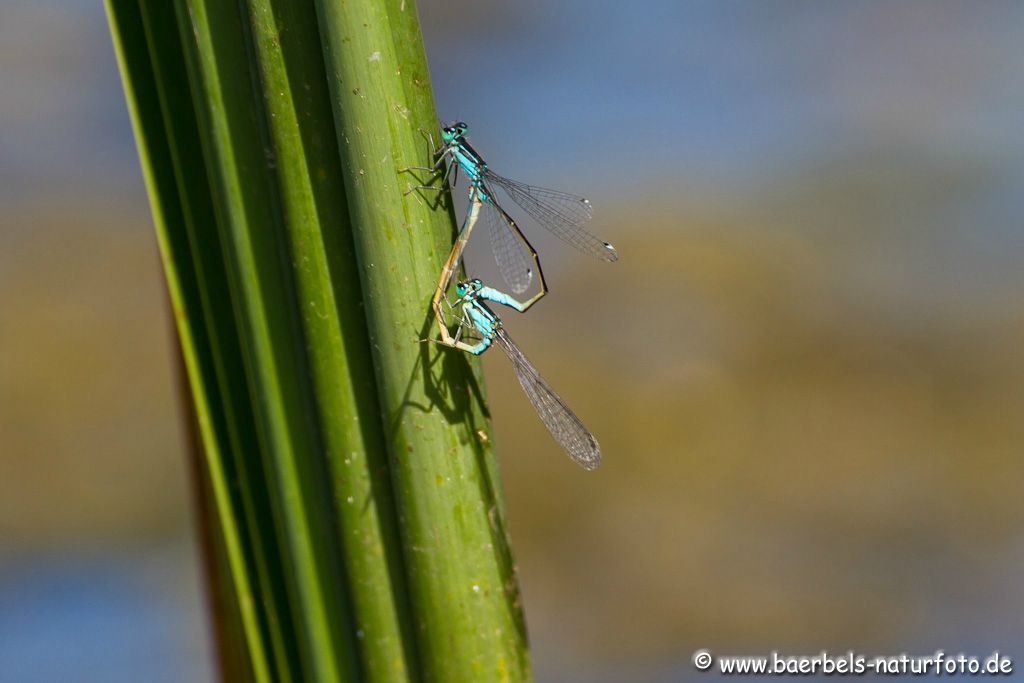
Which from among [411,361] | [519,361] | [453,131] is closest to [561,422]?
[519,361]

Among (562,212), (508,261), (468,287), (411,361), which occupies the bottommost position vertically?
(411,361)

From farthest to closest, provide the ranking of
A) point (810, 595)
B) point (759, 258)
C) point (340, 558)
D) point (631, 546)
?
point (759, 258), point (631, 546), point (810, 595), point (340, 558)

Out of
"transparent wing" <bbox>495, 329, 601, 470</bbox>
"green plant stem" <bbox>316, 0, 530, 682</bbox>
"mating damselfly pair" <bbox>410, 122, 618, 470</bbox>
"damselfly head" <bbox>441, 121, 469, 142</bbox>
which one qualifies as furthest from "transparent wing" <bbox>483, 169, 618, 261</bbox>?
"green plant stem" <bbox>316, 0, 530, 682</bbox>

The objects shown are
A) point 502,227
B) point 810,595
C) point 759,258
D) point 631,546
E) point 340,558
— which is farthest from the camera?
point 759,258

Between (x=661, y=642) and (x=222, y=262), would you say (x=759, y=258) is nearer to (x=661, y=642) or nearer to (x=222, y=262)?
(x=661, y=642)

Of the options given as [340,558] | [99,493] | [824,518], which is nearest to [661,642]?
[824,518]

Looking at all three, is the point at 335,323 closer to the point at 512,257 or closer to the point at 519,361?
the point at 519,361

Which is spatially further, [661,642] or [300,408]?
[661,642]

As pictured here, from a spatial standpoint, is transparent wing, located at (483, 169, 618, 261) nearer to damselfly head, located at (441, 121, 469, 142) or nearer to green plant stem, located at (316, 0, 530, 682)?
damselfly head, located at (441, 121, 469, 142)

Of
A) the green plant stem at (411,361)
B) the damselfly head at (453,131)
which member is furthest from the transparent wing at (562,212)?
the green plant stem at (411,361)
